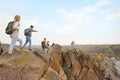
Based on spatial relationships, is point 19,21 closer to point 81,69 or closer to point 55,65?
point 55,65

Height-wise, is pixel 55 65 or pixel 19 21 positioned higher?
pixel 19 21

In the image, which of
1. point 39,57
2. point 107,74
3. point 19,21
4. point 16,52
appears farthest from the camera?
point 107,74

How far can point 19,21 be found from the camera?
56.8ft

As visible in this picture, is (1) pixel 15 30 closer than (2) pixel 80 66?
Yes

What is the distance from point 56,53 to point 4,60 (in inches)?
989

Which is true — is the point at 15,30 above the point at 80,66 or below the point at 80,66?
above

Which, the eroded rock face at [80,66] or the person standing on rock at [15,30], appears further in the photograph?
the eroded rock face at [80,66]

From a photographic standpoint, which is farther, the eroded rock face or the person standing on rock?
the eroded rock face

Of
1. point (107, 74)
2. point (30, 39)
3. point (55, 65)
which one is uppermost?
point (30, 39)

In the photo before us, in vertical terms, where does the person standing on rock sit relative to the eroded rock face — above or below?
above

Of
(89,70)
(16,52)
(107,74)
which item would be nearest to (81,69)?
(89,70)

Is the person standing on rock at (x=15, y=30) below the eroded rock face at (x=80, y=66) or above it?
above

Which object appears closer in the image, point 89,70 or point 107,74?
point 89,70

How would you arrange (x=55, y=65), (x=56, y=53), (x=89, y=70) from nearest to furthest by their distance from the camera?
1. (x=55, y=65)
2. (x=56, y=53)
3. (x=89, y=70)
